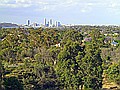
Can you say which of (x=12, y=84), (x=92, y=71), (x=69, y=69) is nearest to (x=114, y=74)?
(x=92, y=71)

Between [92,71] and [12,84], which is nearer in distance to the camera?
A: [12,84]

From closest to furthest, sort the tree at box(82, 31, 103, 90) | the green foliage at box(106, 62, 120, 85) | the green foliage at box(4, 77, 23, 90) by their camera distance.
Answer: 1. the green foliage at box(4, 77, 23, 90)
2. the tree at box(82, 31, 103, 90)
3. the green foliage at box(106, 62, 120, 85)

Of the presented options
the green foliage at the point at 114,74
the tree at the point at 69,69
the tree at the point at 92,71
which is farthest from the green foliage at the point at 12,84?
the green foliage at the point at 114,74

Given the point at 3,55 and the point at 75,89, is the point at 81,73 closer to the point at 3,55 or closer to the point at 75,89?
the point at 75,89

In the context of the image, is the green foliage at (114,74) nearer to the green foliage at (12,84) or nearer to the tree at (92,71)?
the tree at (92,71)

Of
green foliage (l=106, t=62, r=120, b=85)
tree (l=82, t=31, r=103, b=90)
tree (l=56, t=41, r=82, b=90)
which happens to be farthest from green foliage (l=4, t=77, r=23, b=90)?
green foliage (l=106, t=62, r=120, b=85)

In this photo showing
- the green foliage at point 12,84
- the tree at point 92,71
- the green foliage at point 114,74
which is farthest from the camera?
the green foliage at point 114,74

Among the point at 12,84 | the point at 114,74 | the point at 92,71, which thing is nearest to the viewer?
the point at 12,84

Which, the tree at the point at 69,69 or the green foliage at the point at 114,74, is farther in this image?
the green foliage at the point at 114,74

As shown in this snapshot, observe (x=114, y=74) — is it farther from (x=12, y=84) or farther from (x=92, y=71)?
(x=12, y=84)

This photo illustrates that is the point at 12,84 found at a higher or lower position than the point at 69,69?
lower

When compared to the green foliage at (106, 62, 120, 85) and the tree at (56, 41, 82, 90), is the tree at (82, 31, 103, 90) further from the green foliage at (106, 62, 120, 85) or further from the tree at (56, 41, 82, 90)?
the green foliage at (106, 62, 120, 85)

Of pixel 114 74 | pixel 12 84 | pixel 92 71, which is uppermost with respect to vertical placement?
pixel 92 71
